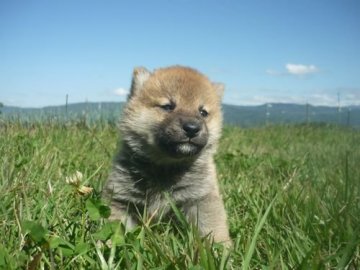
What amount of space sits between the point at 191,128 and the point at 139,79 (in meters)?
0.98

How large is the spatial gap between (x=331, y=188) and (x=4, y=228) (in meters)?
2.05

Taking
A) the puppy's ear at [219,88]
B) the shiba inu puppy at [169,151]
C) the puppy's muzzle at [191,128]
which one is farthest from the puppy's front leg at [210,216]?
the puppy's ear at [219,88]

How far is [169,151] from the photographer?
348 cm

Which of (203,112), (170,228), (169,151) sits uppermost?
(203,112)

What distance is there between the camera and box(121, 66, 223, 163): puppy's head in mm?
3457

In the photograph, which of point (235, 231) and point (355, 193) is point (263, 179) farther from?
point (355, 193)

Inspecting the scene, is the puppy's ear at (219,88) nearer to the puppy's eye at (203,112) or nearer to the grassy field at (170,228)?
the puppy's eye at (203,112)

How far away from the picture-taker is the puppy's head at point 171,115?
3457mm

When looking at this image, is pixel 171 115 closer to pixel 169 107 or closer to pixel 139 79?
pixel 169 107

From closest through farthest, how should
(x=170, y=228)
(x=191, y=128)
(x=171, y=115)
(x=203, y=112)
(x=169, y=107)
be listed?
(x=170, y=228) < (x=191, y=128) < (x=171, y=115) < (x=169, y=107) < (x=203, y=112)

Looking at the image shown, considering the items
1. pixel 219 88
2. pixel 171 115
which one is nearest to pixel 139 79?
pixel 171 115

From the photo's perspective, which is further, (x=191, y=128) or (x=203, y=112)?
(x=203, y=112)

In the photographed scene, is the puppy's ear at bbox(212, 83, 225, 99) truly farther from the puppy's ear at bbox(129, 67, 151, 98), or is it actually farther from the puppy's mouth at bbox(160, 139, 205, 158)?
→ the puppy's mouth at bbox(160, 139, 205, 158)

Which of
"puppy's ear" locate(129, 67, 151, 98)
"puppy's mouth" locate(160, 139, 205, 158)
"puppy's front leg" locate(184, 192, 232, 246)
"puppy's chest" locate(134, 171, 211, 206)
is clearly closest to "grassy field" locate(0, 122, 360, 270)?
"puppy's front leg" locate(184, 192, 232, 246)
